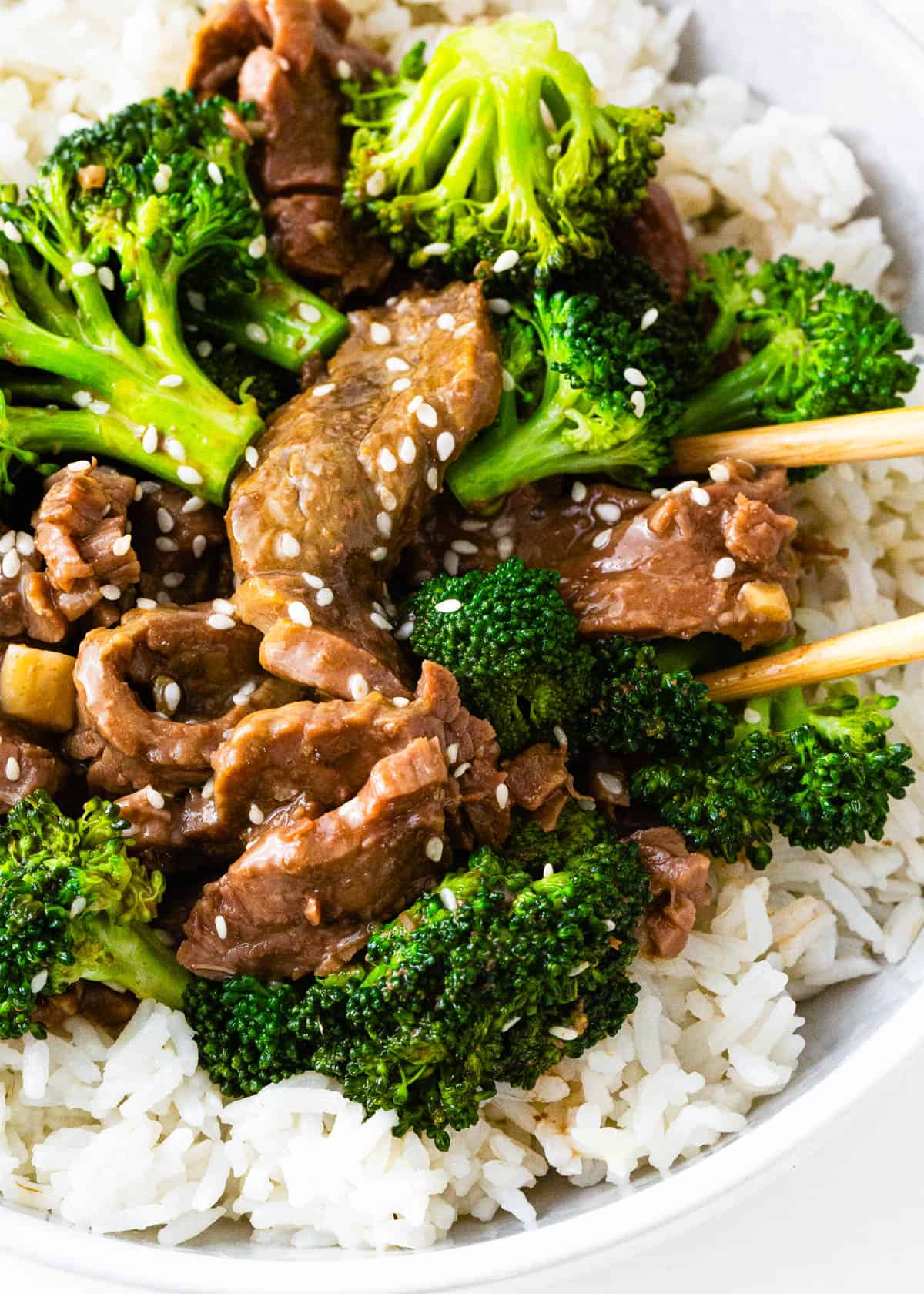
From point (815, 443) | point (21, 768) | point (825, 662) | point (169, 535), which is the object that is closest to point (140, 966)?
point (21, 768)

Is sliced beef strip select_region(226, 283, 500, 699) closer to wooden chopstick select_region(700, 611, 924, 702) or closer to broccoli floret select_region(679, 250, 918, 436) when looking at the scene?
broccoli floret select_region(679, 250, 918, 436)

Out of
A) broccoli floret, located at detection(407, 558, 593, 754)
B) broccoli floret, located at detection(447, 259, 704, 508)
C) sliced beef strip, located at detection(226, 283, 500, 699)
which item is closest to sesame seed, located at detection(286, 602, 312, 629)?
sliced beef strip, located at detection(226, 283, 500, 699)

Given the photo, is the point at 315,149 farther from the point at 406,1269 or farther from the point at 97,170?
the point at 406,1269

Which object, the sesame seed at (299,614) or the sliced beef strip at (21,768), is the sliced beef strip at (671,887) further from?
the sliced beef strip at (21,768)

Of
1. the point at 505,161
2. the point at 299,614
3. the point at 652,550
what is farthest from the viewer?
the point at 505,161

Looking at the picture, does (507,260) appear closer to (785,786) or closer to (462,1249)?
(785,786)

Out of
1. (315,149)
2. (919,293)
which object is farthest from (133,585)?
(919,293)
